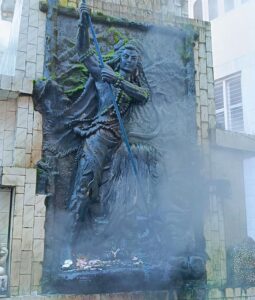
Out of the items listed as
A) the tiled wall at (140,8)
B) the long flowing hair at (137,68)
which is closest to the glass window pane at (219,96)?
the tiled wall at (140,8)

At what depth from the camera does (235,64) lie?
1209 centimetres

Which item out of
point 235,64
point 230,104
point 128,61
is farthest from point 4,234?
point 235,64

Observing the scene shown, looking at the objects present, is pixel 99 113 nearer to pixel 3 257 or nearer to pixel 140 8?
pixel 140 8

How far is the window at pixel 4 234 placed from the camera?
5.64 metres

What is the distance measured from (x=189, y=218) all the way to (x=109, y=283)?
5.78ft

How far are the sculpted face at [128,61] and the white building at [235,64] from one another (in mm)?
4869

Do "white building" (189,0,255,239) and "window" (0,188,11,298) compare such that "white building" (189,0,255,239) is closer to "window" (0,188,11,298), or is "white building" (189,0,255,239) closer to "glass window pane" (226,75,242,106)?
"glass window pane" (226,75,242,106)

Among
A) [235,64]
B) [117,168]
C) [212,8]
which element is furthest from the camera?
[212,8]

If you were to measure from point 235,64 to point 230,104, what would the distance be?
1.15 meters

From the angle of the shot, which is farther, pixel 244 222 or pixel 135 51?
pixel 244 222

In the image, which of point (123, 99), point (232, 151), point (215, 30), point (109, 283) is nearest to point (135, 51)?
point (123, 99)

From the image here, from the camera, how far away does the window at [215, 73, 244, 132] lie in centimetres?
1180

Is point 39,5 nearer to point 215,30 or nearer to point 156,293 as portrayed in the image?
point 156,293

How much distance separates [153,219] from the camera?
6.60 meters
